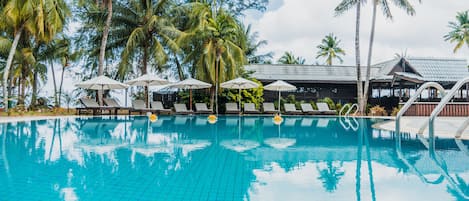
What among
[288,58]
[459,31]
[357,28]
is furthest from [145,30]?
[459,31]

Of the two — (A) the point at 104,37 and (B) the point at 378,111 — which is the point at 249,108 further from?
(A) the point at 104,37

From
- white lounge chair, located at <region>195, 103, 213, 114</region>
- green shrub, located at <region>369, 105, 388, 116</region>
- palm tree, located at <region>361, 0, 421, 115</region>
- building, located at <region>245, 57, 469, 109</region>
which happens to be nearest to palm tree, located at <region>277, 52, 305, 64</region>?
building, located at <region>245, 57, 469, 109</region>

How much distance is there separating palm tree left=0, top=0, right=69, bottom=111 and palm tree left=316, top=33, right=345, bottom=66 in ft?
106

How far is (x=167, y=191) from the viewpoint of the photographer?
3590mm

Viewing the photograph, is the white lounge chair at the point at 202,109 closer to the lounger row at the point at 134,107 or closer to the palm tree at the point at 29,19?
the lounger row at the point at 134,107

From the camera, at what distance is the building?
2267cm

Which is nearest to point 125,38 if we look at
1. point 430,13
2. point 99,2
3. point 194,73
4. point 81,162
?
point 99,2

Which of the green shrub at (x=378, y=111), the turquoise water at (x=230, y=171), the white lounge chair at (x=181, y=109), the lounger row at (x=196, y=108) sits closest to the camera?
the turquoise water at (x=230, y=171)

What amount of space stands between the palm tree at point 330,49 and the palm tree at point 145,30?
27.1 metres

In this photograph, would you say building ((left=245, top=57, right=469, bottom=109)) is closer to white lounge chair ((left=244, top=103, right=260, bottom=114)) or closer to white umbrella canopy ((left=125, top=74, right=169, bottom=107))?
white lounge chair ((left=244, top=103, right=260, bottom=114))

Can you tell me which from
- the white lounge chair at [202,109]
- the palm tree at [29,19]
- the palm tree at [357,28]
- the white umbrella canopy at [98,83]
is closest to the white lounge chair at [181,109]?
the white lounge chair at [202,109]

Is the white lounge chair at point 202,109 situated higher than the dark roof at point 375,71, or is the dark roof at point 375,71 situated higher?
the dark roof at point 375,71

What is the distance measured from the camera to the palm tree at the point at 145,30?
757 inches

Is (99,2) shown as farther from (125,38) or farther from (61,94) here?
(61,94)
